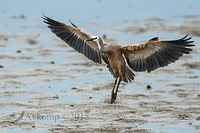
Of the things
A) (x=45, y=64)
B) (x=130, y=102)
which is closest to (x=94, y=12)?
(x=45, y=64)

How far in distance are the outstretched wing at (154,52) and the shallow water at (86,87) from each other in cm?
78

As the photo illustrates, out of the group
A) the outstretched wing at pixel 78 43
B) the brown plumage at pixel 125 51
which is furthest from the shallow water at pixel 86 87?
the outstretched wing at pixel 78 43

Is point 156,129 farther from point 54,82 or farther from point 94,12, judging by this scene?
point 94,12

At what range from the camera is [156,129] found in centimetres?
825

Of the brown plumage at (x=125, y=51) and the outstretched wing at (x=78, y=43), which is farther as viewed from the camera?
the outstretched wing at (x=78, y=43)

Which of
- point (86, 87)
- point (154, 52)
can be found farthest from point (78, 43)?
point (154, 52)

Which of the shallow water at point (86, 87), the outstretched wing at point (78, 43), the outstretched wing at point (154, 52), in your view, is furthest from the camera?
the outstretched wing at point (78, 43)

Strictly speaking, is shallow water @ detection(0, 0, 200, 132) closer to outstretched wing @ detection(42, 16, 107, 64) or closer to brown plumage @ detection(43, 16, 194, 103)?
brown plumage @ detection(43, 16, 194, 103)

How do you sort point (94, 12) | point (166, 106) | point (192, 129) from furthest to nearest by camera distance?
point (94, 12)
point (166, 106)
point (192, 129)

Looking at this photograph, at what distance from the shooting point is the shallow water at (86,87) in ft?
28.3

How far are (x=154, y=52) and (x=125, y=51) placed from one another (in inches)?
22.2

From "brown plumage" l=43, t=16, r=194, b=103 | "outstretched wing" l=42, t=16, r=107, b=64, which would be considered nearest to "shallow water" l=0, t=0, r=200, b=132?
"brown plumage" l=43, t=16, r=194, b=103

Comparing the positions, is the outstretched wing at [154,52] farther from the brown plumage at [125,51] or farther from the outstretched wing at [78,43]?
the outstretched wing at [78,43]

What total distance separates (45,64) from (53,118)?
16.6ft
